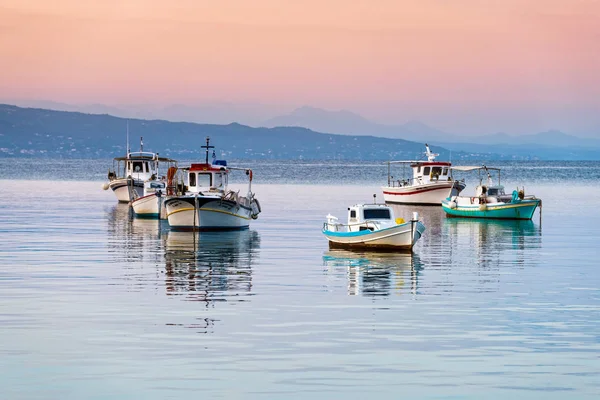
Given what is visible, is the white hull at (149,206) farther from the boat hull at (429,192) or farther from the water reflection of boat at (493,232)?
the boat hull at (429,192)

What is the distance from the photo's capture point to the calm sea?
21625mm

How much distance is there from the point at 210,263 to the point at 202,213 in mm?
17107

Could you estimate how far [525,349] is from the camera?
25125 mm

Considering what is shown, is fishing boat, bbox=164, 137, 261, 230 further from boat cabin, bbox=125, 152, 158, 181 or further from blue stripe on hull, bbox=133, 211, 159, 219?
boat cabin, bbox=125, 152, 158, 181

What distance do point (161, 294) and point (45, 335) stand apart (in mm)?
8002

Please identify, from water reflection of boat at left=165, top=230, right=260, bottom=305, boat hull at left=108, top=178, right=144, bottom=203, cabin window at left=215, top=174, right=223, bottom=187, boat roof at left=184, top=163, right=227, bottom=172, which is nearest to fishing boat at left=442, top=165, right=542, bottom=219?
cabin window at left=215, top=174, right=223, bottom=187

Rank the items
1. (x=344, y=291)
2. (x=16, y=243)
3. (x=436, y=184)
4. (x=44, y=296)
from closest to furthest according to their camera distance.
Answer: (x=44, y=296) → (x=344, y=291) → (x=16, y=243) → (x=436, y=184)

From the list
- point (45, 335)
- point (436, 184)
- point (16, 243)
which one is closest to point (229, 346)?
point (45, 335)

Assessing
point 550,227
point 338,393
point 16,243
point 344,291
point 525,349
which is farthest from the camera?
point 550,227

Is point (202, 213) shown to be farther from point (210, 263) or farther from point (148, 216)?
point (210, 263)

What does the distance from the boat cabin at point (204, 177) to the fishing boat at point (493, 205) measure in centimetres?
2190

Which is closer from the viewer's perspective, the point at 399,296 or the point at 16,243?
the point at 399,296

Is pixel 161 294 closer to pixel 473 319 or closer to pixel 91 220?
pixel 473 319

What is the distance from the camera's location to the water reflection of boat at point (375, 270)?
3628cm
